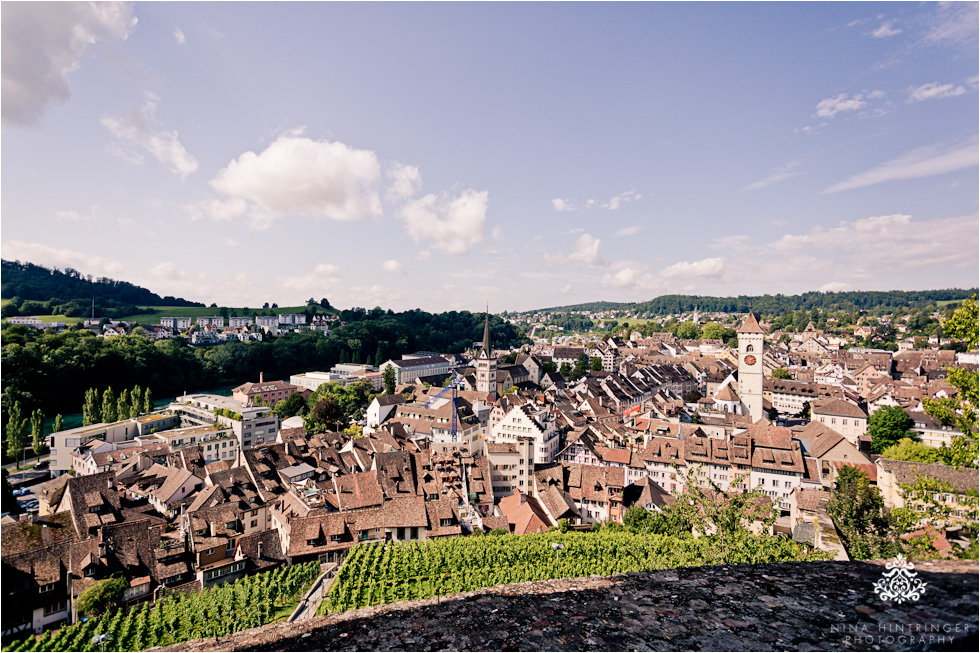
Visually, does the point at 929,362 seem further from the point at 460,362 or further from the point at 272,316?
the point at 272,316

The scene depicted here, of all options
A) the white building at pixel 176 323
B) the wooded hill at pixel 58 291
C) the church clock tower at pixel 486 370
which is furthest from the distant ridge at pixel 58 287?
the church clock tower at pixel 486 370

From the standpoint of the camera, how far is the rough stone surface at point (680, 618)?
125 inches

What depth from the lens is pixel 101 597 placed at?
20.0 m

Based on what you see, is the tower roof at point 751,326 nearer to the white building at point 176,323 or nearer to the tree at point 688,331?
the tree at point 688,331

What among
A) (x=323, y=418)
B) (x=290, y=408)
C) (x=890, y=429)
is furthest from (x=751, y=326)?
(x=290, y=408)

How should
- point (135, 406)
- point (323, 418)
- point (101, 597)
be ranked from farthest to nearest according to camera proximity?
point (135, 406) → point (323, 418) → point (101, 597)

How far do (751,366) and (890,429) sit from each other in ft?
43.5

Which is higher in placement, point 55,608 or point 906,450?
point 906,450

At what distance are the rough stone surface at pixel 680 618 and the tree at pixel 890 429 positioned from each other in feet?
143

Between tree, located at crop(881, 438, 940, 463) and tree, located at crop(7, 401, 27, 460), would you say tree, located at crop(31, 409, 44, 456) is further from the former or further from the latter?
tree, located at crop(881, 438, 940, 463)

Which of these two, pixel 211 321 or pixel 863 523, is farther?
pixel 211 321

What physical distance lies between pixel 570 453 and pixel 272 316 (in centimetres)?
14271

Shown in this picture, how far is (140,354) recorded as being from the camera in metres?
77.0

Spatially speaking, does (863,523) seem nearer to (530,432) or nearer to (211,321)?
(530,432)
